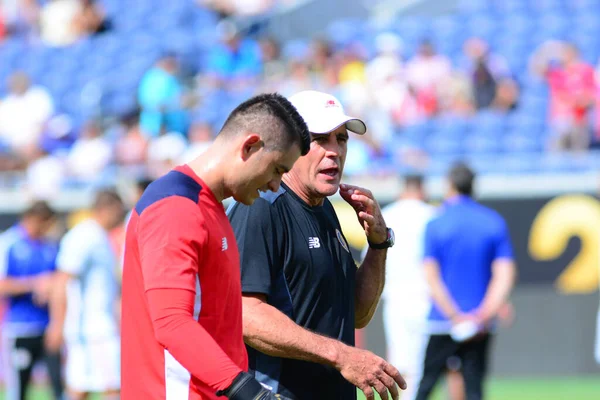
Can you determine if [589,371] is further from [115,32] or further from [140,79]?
[115,32]

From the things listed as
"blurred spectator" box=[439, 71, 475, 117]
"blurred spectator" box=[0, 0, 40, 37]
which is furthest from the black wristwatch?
"blurred spectator" box=[0, 0, 40, 37]

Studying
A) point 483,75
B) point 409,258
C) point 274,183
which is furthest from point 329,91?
point 274,183

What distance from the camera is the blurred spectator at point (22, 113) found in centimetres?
1652

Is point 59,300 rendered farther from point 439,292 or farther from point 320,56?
point 320,56

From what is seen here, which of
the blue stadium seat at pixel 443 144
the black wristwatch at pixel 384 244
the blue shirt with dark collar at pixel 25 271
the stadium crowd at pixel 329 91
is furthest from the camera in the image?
the blue stadium seat at pixel 443 144

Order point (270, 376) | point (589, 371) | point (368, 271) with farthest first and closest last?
point (589, 371), point (368, 271), point (270, 376)

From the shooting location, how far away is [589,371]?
13.3 m

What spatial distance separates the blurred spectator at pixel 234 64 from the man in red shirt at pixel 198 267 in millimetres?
13263

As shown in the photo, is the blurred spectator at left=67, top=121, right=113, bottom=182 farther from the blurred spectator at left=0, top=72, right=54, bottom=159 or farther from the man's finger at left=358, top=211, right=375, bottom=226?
the man's finger at left=358, top=211, right=375, bottom=226

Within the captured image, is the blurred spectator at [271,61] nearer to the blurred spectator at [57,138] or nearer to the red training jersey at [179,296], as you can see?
the blurred spectator at [57,138]

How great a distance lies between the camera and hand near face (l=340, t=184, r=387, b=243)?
4695 mm

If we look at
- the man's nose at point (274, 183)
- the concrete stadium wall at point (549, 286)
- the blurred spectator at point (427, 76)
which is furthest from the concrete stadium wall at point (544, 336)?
the man's nose at point (274, 183)

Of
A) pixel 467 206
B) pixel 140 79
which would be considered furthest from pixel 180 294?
pixel 140 79

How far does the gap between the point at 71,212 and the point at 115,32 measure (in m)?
7.07
